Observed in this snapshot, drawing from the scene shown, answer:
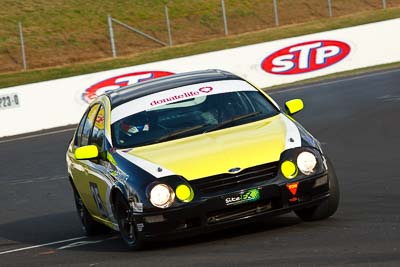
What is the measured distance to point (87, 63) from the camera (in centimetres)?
3919

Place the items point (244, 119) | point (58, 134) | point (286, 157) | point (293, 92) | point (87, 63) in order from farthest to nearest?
point (87, 63) < point (293, 92) < point (58, 134) < point (244, 119) < point (286, 157)

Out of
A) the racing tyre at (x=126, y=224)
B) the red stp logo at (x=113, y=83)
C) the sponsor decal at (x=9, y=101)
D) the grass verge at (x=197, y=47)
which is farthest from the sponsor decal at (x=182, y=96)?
the grass verge at (x=197, y=47)

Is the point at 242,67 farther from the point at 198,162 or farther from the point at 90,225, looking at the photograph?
the point at 198,162

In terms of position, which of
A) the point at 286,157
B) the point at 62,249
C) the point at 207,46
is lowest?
the point at 207,46

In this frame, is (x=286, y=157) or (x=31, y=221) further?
(x=31, y=221)

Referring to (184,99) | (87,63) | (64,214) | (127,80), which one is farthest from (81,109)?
(184,99)

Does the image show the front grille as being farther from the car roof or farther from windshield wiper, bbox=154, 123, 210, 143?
the car roof

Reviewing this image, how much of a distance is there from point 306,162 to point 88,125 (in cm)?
278

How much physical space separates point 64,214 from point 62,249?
3.04 metres

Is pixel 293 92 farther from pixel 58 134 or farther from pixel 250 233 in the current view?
pixel 250 233

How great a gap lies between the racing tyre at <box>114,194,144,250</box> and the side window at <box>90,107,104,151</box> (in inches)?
30.2

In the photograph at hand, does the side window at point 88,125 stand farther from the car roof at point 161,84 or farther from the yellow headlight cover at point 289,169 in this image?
the yellow headlight cover at point 289,169

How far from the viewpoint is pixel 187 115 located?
9.69 meters

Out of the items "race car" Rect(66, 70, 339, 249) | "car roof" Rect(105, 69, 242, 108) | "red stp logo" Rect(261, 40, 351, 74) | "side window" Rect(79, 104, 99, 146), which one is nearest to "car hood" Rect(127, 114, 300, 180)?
"race car" Rect(66, 70, 339, 249)
